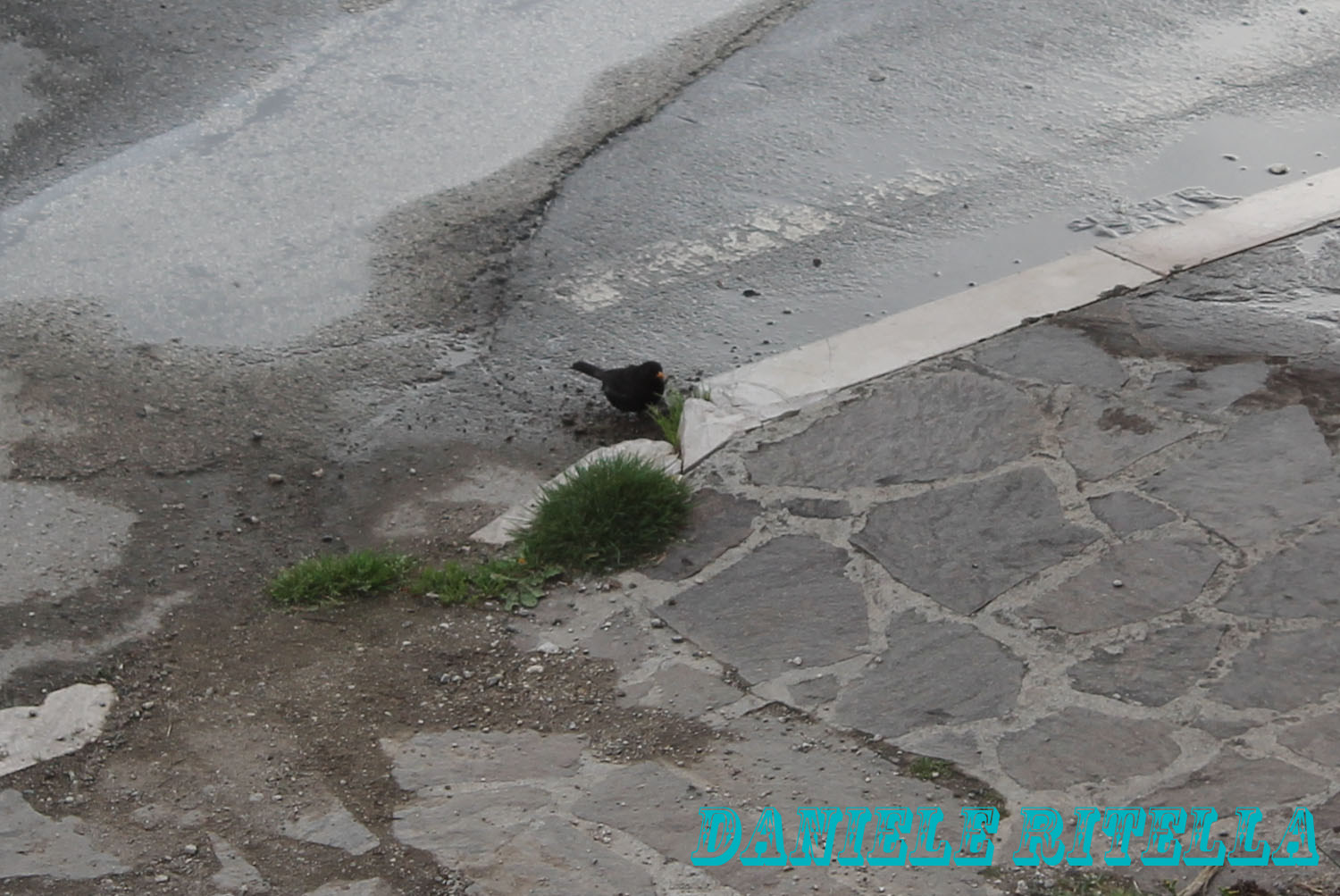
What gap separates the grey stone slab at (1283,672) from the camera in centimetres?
389

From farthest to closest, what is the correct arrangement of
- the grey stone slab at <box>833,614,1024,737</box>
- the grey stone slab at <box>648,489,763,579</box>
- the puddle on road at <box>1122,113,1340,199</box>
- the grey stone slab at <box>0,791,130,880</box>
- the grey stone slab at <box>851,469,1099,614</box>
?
the puddle on road at <box>1122,113,1340,199</box>
the grey stone slab at <box>648,489,763,579</box>
the grey stone slab at <box>851,469,1099,614</box>
the grey stone slab at <box>833,614,1024,737</box>
the grey stone slab at <box>0,791,130,880</box>

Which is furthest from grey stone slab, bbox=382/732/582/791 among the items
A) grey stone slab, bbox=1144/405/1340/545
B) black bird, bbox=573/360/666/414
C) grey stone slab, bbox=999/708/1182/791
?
grey stone slab, bbox=1144/405/1340/545

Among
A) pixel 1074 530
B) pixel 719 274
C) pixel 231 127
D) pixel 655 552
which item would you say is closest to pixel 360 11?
pixel 231 127

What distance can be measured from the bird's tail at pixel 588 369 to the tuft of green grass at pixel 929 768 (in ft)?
7.00

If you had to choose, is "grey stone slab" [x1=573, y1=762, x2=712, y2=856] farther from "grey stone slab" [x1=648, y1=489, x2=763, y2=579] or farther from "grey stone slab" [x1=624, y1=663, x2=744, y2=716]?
"grey stone slab" [x1=648, y1=489, x2=763, y2=579]

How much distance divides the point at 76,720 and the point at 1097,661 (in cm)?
271

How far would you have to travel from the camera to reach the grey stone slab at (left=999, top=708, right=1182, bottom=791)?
145 inches

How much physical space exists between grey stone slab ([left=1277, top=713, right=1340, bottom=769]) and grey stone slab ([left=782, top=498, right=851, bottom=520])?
1.50m

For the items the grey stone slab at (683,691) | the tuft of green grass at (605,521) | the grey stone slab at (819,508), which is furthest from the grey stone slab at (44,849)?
the grey stone slab at (819,508)

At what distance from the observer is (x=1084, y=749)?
377cm

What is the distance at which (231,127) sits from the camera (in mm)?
7242

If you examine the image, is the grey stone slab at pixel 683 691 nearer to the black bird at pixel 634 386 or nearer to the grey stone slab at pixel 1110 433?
the black bird at pixel 634 386

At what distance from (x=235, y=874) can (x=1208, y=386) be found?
3.50 metres

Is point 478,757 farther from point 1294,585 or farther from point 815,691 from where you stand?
point 1294,585
